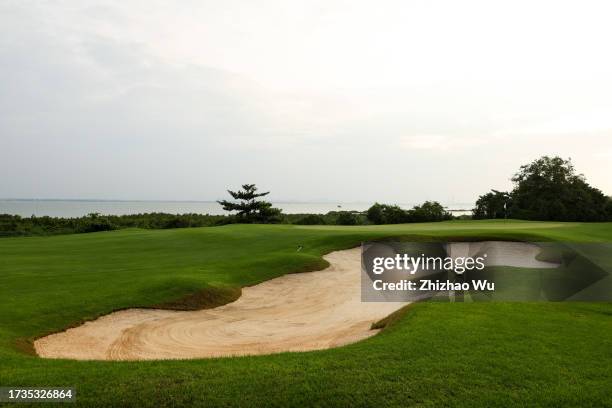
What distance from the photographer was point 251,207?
63.5m

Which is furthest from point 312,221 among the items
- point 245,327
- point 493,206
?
point 245,327

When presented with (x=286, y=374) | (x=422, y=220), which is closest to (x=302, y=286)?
(x=286, y=374)

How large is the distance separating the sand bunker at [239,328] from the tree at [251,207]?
46224 millimetres

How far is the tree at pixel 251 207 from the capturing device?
204 feet

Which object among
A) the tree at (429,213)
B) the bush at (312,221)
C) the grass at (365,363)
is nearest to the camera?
the grass at (365,363)

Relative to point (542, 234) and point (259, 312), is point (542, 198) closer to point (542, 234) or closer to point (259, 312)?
point (542, 234)

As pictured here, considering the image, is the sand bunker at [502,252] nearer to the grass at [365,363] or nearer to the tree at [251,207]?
the grass at [365,363]

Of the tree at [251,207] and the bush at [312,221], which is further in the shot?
the tree at [251,207]

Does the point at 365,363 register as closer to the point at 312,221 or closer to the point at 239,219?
the point at 312,221

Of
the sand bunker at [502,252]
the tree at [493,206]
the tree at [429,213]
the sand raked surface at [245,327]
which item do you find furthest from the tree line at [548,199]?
the sand raked surface at [245,327]

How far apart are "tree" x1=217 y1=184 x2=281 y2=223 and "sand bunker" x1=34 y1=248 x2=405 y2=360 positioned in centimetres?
4622

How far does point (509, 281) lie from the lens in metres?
14.3

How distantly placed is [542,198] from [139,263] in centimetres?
5907

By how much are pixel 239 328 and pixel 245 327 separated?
0.59ft
